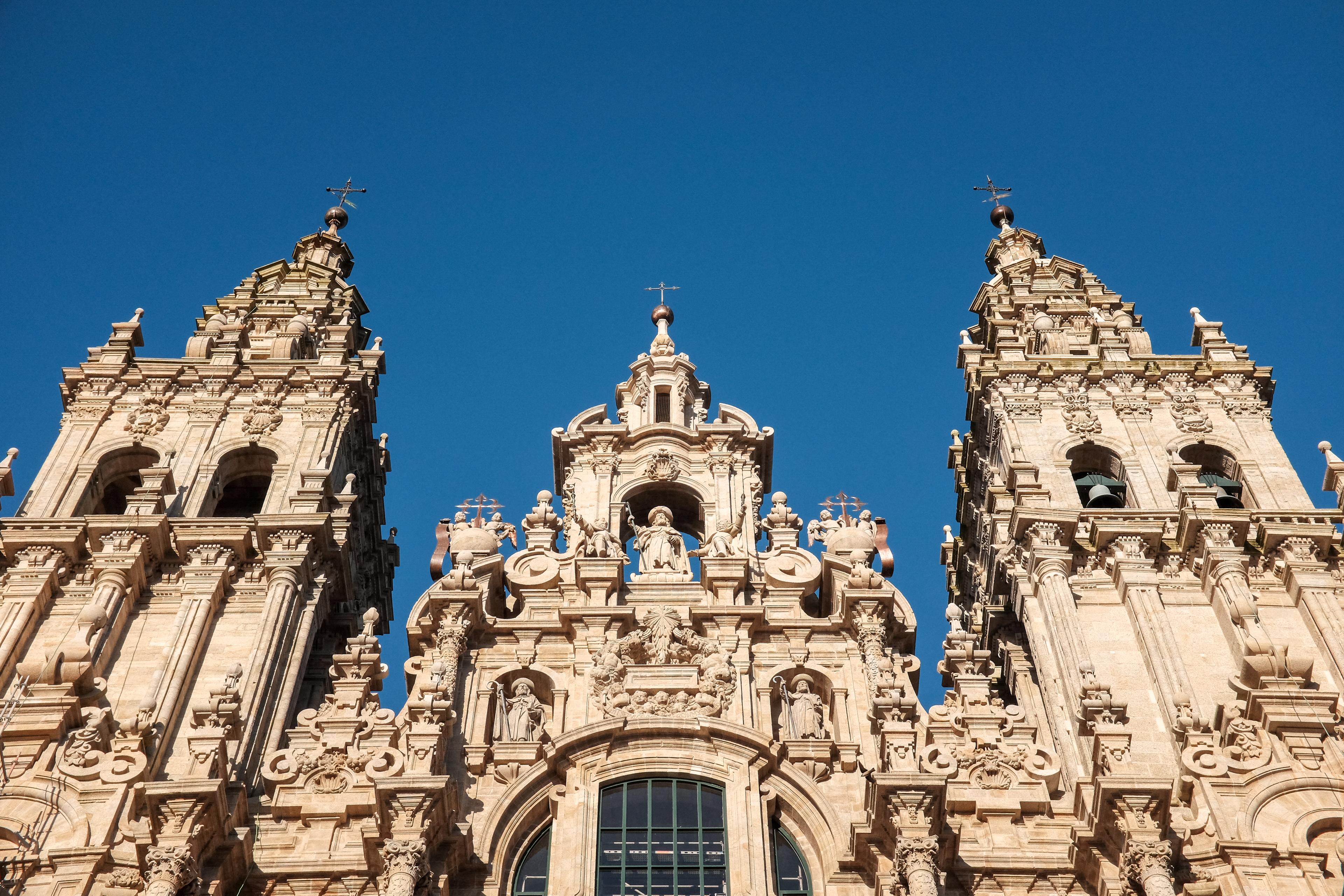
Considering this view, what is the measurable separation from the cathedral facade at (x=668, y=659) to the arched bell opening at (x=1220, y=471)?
0.09 metres

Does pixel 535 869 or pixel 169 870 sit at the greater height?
pixel 535 869

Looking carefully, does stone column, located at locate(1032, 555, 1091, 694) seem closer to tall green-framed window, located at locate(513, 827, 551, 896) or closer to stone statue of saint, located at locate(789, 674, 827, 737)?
stone statue of saint, located at locate(789, 674, 827, 737)

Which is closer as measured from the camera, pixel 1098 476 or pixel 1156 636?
pixel 1156 636

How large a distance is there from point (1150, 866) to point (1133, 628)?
281 inches

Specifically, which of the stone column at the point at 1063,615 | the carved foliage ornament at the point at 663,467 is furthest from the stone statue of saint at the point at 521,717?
the stone column at the point at 1063,615

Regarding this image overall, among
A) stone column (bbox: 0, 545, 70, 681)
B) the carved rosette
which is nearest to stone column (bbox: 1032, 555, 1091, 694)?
the carved rosette

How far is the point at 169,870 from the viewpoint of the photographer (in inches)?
910

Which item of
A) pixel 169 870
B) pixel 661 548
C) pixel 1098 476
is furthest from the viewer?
pixel 1098 476

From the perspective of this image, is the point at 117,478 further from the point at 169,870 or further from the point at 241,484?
the point at 169,870

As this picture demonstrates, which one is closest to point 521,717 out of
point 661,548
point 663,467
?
point 661,548

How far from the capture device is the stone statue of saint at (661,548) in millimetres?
32156

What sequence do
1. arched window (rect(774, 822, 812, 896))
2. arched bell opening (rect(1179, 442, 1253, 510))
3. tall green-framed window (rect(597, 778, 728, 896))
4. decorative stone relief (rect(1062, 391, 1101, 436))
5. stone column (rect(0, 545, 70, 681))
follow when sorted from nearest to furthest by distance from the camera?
tall green-framed window (rect(597, 778, 728, 896)), arched window (rect(774, 822, 812, 896)), stone column (rect(0, 545, 70, 681)), arched bell opening (rect(1179, 442, 1253, 510)), decorative stone relief (rect(1062, 391, 1101, 436))

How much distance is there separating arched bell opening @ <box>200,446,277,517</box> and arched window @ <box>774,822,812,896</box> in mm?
12705

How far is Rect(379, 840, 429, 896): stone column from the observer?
914 inches
